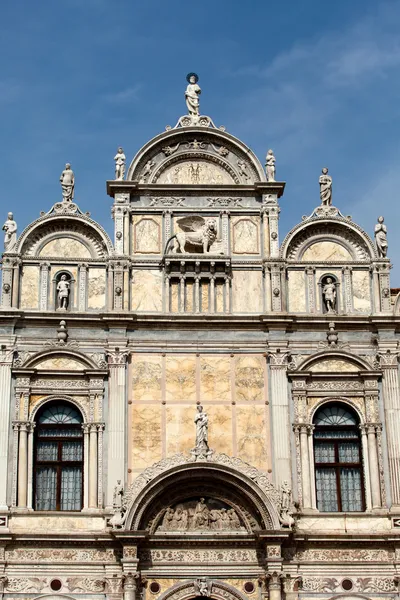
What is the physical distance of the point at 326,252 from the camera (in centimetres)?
2712

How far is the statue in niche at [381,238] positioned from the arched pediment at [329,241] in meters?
0.14

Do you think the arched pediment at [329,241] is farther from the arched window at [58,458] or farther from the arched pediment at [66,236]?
the arched window at [58,458]

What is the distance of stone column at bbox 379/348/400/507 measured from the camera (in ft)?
81.7

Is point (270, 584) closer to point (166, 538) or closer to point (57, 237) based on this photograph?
point (166, 538)

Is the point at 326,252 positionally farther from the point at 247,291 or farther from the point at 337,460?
the point at 337,460

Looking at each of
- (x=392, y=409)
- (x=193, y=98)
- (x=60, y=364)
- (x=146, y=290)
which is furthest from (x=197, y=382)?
(x=193, y=98)

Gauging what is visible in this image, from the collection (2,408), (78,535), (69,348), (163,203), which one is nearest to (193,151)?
(163,203)

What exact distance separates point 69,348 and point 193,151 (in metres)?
5.86

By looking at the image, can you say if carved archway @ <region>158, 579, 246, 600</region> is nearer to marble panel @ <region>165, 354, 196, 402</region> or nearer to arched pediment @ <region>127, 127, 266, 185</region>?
marble panel @ <region>165, 354, 196, 402</region>

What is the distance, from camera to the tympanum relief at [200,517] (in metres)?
24.3

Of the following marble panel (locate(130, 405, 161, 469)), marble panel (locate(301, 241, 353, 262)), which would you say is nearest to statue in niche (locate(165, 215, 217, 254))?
marble panel (locate(301, 241, 353, 262))

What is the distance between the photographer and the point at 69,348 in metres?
25.5

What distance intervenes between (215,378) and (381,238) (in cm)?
527

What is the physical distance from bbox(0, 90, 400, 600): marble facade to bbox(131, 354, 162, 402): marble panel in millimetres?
45
